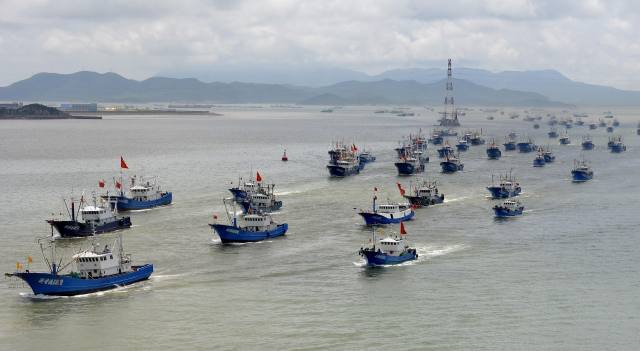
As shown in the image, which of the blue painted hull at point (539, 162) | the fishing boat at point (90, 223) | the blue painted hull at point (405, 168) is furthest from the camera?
the blue painted hull at point (539, 162)

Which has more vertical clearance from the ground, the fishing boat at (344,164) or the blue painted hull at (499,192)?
the fishing boat at (344,164)

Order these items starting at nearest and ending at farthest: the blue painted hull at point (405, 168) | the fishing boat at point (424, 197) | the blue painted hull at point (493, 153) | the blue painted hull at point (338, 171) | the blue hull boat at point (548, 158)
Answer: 1. the fishing boat at point (424, 197)
2. the blue painted hull at point (338, 171)
3. the blue painted hull at point (405, 168)
4. the blue hull boat at point (548, 158)
5. the blue painted hull at point (493, 153)

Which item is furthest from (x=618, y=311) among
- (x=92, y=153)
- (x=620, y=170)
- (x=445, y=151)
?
(x=92, y=153)

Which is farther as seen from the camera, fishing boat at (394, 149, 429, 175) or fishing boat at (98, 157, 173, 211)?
fishing boat at (394, 149, 429, 175)

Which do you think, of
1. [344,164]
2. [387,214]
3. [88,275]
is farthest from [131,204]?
[344,164]

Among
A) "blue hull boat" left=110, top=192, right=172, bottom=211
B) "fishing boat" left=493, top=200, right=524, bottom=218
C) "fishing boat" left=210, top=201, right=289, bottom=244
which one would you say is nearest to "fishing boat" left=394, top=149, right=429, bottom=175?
"fishing boat" left=493, top=200, right=524, bottom=218

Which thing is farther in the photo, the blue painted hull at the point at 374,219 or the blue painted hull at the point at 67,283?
the blue painted hull at the point at 374,219

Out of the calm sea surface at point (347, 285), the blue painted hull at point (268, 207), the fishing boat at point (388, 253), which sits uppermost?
the blue painted hull at point (268, 207)

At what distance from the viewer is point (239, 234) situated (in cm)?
8838

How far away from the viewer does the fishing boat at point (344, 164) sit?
15238cm

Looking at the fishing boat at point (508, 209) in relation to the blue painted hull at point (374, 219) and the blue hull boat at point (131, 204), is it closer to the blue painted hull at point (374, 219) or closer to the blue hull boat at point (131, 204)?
the blue painted hull at point (374, 219)

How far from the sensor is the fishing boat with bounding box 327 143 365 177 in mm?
152375

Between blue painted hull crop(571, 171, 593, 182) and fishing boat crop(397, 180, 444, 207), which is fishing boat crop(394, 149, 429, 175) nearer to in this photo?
blue painted hull crop(571, 171, 593, 182)

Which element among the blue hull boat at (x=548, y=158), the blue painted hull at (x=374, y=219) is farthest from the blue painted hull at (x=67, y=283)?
the blue hull boat at (x=548, y=158)
